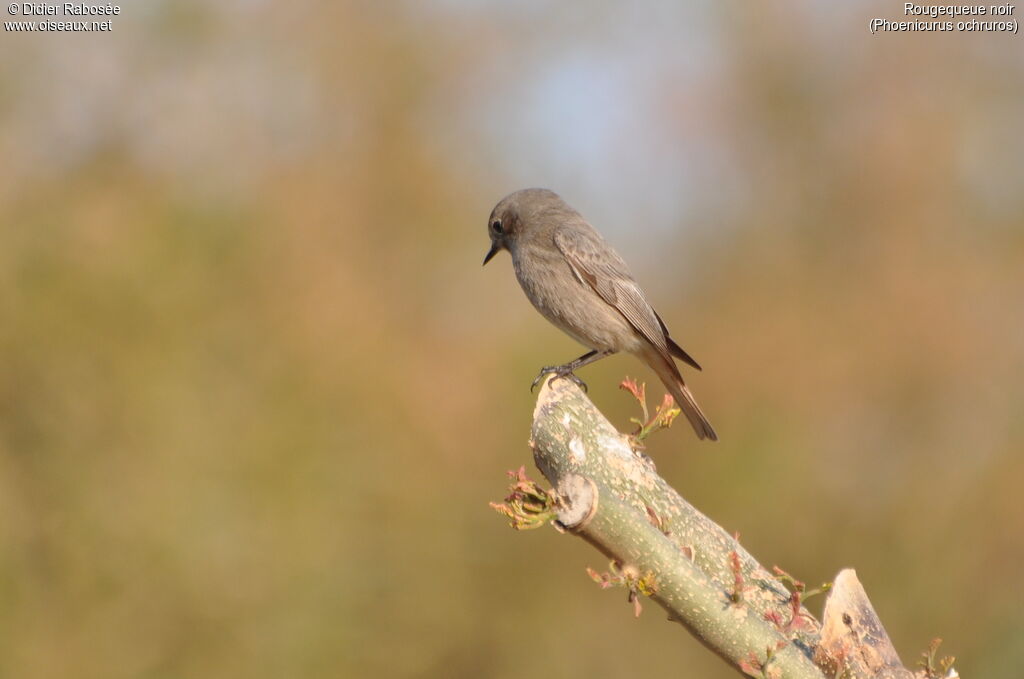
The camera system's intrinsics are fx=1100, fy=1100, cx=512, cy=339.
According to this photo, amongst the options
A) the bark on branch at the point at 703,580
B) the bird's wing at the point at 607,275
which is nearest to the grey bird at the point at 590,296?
the bird's wing at the point at 607,275

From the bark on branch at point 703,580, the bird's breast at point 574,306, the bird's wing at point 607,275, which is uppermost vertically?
the bird's wing at point 607,275

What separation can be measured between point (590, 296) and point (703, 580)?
3.58 meters

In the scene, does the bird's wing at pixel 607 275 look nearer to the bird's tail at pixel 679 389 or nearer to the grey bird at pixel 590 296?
the grey bird at pixel 590 296

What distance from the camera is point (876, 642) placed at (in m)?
3.01

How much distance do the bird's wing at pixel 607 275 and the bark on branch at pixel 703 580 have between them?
3089 mm

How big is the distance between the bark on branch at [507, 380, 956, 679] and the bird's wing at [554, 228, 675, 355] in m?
3.09

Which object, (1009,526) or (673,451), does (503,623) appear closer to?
(673,451)

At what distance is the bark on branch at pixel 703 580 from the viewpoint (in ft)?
9.29

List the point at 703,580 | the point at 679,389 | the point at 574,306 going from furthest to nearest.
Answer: the point at 679,389 < the point at 574,306 < the point at 703,580

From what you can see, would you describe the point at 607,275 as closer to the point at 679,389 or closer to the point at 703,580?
the point at 679,389

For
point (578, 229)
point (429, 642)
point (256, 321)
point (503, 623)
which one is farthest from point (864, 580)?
point (256, 321)

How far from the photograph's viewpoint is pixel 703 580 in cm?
288

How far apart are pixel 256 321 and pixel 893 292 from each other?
6960mm

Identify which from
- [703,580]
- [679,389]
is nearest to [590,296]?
[679,389]
